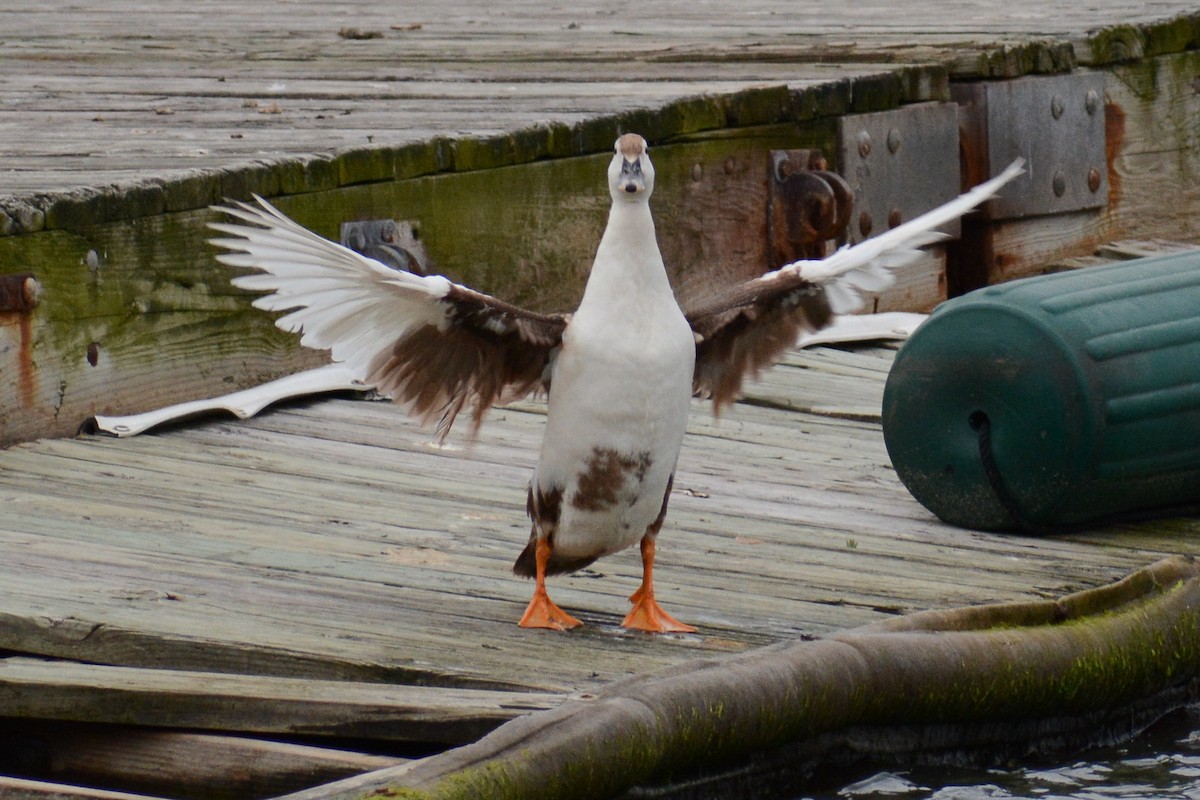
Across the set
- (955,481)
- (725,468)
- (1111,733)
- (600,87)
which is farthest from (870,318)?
(1111,733)

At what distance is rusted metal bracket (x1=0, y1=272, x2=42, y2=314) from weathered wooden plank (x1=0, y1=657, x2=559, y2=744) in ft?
6.98

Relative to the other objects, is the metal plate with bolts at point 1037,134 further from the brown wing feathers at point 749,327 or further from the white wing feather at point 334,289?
the white wing feather at point 334,289

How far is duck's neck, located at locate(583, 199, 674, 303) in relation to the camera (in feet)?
14.1

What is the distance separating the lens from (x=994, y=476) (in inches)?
206

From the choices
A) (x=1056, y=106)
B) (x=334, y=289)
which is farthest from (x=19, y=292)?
(x=1056, y=106)

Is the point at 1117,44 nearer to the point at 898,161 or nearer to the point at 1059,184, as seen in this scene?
the point at 1059,184

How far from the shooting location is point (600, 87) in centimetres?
839

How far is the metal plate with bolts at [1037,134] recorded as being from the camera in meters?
8.75

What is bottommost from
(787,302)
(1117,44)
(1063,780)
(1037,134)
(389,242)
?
(1063,780)

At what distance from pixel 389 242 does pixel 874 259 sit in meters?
2.33

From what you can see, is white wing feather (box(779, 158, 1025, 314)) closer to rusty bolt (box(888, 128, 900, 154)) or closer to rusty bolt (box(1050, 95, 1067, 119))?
rusty bolt (box(888, 128, 900, 154))

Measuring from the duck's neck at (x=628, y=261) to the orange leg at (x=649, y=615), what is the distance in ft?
2.07

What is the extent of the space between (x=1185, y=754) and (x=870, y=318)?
369 cm

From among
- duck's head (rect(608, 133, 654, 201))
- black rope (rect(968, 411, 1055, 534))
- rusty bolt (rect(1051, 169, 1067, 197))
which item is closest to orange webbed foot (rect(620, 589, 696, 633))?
duck's head (rect(608, 133, 654, 201))
